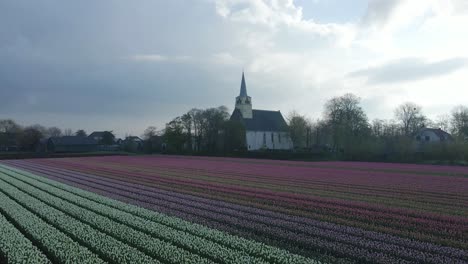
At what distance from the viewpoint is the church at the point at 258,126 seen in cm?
11100

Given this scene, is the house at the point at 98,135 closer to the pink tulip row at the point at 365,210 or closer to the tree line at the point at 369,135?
the tree line at the point at 369,135

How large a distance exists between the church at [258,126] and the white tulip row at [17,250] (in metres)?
98.8

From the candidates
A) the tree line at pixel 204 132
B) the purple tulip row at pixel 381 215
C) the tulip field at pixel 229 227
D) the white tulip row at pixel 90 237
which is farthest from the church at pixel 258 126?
the white tulip row at pixel 90 237

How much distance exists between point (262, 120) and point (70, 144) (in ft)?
186

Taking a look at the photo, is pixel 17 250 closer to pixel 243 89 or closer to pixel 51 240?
pixel 51 240

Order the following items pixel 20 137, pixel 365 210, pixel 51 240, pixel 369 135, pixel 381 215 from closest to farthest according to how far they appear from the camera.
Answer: pixel 51 240 → pixel 381 215 → pixel 365 210 → pixel 369 135 → pixel 20 137

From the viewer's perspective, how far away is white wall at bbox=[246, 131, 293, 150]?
11038 centimetres

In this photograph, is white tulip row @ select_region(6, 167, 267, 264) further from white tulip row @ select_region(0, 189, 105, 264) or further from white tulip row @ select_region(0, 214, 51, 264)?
white tulip row @ select_region(0, 214, 51, 264)

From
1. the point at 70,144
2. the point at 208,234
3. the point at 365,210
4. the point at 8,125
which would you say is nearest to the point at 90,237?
the point at 208,234

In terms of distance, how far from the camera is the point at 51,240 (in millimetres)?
10258

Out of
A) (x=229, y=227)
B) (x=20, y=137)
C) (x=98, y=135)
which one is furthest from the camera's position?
(x=98, y=135)

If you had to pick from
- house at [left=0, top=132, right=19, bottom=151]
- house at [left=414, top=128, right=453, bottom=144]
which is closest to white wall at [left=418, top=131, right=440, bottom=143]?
house at [left=414, top=128, right=453, bottom=144]

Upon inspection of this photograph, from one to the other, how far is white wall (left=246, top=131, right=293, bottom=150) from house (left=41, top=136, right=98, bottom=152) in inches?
1844

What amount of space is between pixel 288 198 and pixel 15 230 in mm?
12082
